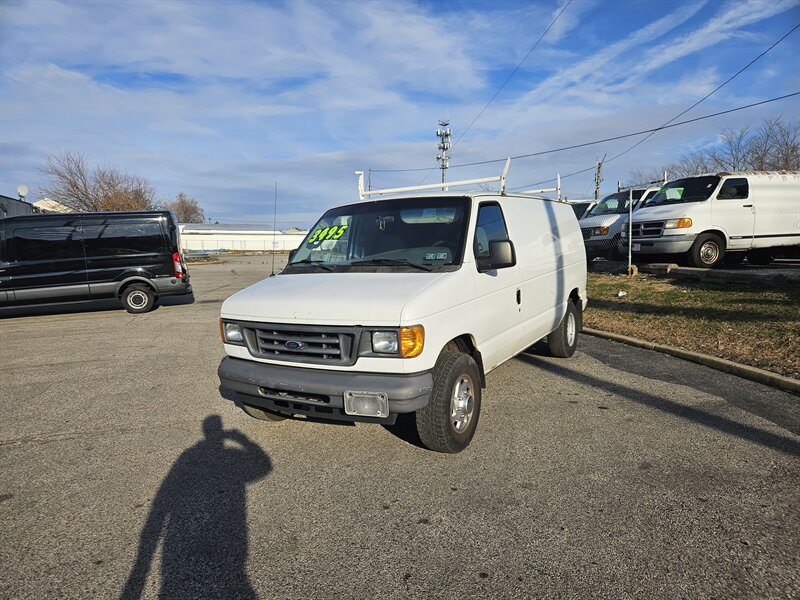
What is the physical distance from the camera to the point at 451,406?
3.59 m

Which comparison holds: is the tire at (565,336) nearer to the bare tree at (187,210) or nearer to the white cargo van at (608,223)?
the white cargo van at (608,223)

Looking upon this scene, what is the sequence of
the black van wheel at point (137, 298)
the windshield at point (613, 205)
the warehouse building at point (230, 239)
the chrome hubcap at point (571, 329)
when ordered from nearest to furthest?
the chrome hubcap at point (571, 329)
the black van wheel at point (137, 298)
the windshield at point (613, 205)
the warehouse building at point (230, 239)

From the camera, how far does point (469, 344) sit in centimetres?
409

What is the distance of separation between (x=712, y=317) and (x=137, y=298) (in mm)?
11278

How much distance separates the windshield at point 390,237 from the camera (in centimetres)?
414

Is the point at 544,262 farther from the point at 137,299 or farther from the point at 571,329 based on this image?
the point at 137,299

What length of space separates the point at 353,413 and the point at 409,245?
1.65m

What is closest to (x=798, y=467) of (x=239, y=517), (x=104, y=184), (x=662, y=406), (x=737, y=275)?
(x=662, y=406)

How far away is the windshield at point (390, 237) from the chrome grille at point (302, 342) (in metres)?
0.87

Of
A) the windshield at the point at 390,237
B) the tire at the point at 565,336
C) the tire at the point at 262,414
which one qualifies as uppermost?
the windshield at the point at 390,237

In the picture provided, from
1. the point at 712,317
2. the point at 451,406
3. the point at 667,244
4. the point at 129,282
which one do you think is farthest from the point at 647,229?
the point at 129,282

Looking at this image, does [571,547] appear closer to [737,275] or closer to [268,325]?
[268,325]

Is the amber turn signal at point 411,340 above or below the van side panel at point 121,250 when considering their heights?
below

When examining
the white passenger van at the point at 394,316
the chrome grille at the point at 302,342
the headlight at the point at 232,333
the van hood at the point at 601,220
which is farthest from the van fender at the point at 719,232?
the headlight at the point at 232,333
